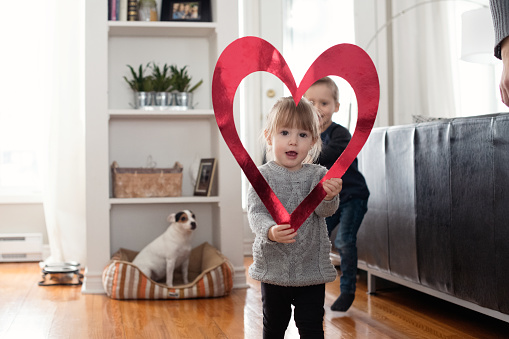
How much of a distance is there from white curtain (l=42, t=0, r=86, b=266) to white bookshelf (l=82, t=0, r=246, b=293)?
24.7 inches

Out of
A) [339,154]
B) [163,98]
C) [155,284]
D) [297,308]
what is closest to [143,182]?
[163,98]

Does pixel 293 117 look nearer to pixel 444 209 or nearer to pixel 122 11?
pixel 444 209

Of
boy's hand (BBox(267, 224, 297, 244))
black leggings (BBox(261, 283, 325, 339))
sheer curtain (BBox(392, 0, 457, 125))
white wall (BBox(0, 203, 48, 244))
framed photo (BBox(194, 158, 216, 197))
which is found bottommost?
black leggings (BBox(261, 283, 325, 339))

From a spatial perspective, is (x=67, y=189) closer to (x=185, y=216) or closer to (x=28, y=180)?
(x=28, y=180)

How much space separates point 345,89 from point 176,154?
1260mm

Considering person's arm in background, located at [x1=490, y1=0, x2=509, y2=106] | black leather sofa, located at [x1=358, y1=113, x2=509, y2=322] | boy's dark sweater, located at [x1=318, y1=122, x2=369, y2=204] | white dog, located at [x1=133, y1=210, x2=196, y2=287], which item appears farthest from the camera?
white dog, located at [x1=133, y1=210, x2=196, y2=287]

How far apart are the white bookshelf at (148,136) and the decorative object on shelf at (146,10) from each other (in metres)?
0.05

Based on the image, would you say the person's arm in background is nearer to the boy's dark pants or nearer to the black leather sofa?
the black leather sofa

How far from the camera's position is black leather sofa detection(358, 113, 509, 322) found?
190 centimetres

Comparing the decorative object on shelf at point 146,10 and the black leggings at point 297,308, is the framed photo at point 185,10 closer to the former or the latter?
the decorative object on shelf at point 146,10

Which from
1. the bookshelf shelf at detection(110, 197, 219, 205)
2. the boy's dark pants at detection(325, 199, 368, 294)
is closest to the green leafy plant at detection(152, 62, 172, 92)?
the bookshelf shelf at detection(110, 197, 219, 205)

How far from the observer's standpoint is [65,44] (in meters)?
3.80

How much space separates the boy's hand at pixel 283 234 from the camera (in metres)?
1.35

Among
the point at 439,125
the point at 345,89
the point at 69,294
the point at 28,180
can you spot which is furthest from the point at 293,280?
the point at 28,180
